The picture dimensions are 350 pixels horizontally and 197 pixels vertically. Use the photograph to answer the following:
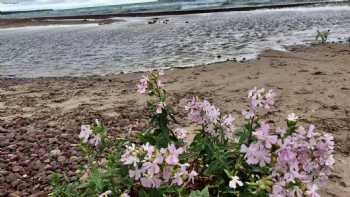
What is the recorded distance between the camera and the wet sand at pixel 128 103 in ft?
20.7

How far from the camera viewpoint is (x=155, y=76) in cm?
298

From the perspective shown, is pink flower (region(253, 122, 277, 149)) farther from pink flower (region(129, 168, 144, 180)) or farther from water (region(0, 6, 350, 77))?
water (region(0, 6, 350, 77))

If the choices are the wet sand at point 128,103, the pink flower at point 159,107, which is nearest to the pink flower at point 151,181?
the pink flower at point 159,107

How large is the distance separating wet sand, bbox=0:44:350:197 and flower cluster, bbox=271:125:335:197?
2884mm

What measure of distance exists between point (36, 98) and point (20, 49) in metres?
15.4

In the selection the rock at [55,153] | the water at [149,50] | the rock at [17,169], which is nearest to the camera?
the rock at [17,169]

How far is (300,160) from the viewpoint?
2.54 m

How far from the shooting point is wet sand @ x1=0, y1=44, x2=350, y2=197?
6.32 meters

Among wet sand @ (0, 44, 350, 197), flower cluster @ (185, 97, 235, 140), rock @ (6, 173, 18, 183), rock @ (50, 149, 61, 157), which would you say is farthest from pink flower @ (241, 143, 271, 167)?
rock @ (50, 149, 61, 157)

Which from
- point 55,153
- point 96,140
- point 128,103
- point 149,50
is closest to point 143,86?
point 96,140

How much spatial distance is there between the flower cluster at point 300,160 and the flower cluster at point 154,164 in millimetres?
492

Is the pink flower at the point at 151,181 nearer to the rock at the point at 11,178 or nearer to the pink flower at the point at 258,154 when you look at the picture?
the pink flower at the point at 258,154

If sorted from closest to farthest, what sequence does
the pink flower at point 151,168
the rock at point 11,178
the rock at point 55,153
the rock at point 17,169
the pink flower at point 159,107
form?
the pink flower at point 151,168
the pink flower at point 159,107
the rock at point 11,178
the rock at point 17,169
the rock at point 55,153

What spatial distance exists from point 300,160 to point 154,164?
2.58 ft
